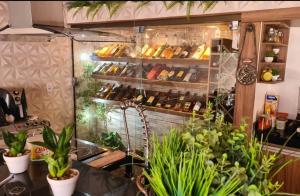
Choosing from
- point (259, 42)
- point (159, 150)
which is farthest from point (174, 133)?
point (259, 42)

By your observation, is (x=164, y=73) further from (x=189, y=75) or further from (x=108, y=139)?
(x=108, y=139)

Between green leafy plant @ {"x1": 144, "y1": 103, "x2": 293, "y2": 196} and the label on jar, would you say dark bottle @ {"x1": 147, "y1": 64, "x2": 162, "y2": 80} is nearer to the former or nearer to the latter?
the label on jar

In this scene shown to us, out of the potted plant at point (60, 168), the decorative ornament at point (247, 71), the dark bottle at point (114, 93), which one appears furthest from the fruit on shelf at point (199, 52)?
the potted plant at point (60, 168)

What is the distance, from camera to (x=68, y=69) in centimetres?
346

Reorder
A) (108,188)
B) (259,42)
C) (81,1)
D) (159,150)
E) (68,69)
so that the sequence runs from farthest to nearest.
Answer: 1. (68,69)
2. (259,42)
3. (108,188)
4. (159,150)
5. (81,1)

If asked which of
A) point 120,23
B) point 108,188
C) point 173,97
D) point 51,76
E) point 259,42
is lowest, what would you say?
point 108,188

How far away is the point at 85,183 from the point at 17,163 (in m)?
0.39

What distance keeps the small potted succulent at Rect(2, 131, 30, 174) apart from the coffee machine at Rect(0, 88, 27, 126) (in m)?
1.12

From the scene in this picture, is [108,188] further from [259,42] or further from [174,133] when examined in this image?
[259,42]

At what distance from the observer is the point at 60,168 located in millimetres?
1190

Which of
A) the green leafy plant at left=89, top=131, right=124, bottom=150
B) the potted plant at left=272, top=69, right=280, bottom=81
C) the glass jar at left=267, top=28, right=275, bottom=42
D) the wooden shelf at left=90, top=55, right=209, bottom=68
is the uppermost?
the glass jar at left=267, top=28, right=275, bottom=42

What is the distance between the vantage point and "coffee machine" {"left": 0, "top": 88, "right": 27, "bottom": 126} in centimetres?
247

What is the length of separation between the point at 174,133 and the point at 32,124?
1.92m

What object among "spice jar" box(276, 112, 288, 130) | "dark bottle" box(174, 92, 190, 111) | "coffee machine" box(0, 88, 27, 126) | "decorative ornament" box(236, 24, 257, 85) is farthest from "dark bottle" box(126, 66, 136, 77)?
"spice jar" box(276, 112, 288, 130)
